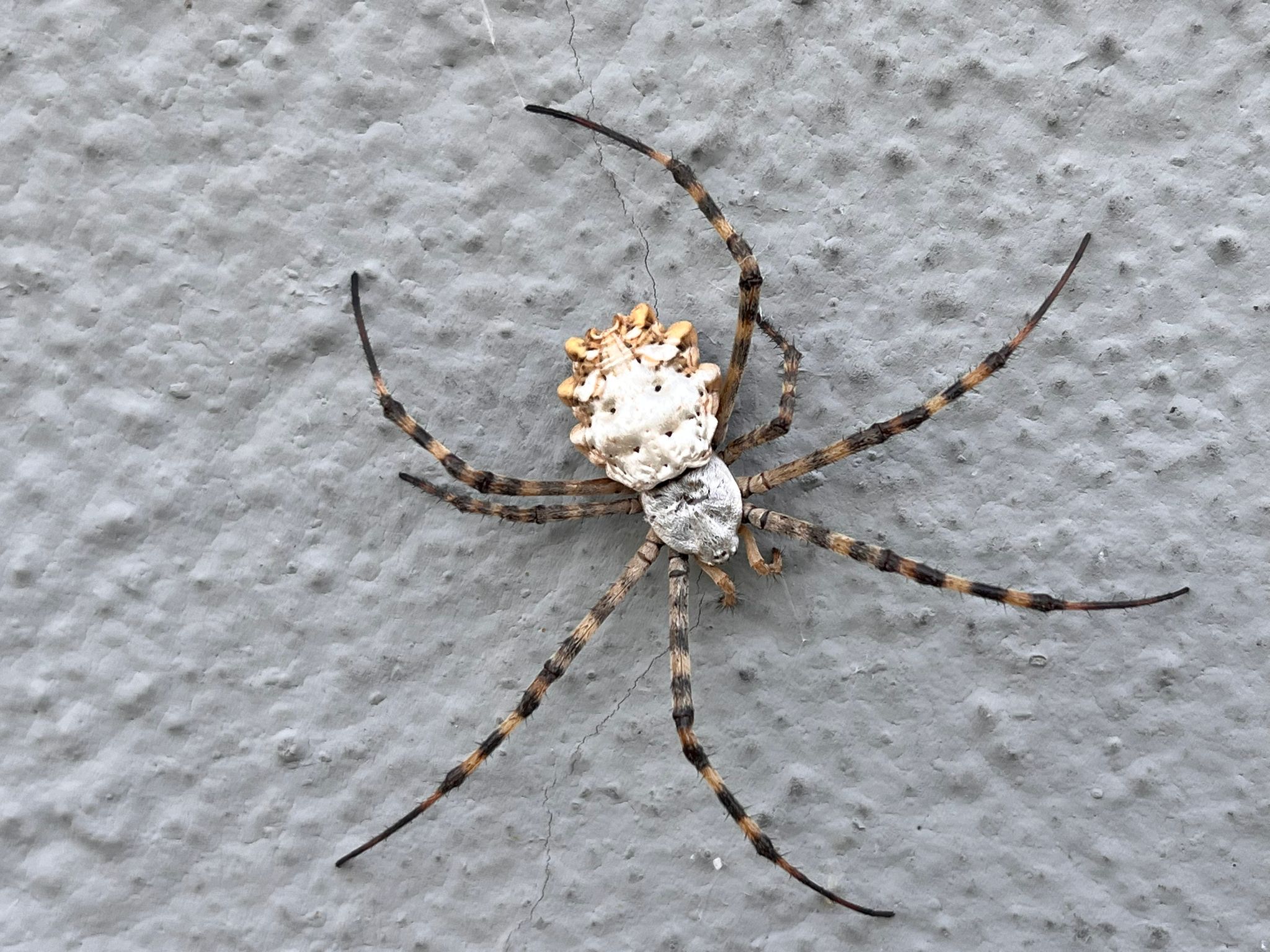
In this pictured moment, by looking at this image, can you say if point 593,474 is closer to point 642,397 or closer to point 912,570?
point 642,397

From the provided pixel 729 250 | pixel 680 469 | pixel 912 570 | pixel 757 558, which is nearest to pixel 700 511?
pixel 680 469

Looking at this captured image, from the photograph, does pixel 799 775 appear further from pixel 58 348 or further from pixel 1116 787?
pixel 58 348

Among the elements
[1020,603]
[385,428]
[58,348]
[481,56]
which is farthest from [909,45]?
[58,348]

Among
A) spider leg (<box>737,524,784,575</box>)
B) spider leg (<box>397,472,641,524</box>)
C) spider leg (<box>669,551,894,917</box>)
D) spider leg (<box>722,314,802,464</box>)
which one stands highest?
spider leg (<box>722,314,802,464</box>)

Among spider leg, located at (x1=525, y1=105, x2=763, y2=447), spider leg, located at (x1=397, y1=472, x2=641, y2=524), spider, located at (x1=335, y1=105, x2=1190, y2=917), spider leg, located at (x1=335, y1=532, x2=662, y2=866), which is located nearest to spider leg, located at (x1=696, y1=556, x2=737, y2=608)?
spider, located at (x1=335, y1=105, x2=1190, y2=917)

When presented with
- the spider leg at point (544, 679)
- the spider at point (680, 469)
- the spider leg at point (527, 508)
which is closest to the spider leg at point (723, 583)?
the spider at point (680, 469)

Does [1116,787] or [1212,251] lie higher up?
[1212,251]

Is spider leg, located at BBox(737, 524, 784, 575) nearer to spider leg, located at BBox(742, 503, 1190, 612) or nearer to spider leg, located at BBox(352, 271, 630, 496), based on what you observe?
spider leg, located at BBox(742, 503, 1190, 612)
